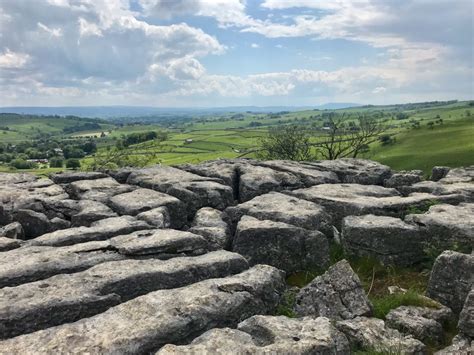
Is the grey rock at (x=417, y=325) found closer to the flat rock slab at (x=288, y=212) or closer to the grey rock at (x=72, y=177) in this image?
the flat rock slab at (x=288, y=212)

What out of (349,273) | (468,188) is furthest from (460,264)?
(468,188)

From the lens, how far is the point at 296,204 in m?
24.2

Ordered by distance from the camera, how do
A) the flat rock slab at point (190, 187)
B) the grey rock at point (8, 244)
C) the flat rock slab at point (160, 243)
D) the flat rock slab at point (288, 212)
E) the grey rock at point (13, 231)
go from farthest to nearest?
the flat rock slab at point (190, 187) → the flat rock slab at point (288, 212) → the grey rock at point (13, 231) → the grey rock at point (8, 244) → the flat rock slab at point (160, 243)

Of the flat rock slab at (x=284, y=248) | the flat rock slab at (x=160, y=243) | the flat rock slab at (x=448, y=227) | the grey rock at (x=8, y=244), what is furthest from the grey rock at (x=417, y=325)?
the grey rock at (x=8, y=244)

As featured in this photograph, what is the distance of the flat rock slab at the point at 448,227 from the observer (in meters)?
18.9

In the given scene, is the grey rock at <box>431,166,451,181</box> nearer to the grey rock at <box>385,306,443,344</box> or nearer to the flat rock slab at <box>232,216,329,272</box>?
the flat rock slab at <box>232,216,329,272</box>

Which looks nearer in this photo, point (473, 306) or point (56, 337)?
point (56, 337)

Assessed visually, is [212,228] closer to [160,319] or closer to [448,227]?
[160,319]

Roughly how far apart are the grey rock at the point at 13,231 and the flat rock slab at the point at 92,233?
2647 millimetres

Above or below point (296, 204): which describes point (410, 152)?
below

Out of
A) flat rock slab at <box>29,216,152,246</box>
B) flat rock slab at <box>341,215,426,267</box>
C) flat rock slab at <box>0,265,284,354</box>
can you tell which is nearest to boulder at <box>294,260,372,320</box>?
flat rock slab at <box>0,265,284,354</box>

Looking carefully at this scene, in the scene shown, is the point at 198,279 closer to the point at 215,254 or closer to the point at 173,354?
the point at 215,254

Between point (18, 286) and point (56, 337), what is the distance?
3.65 metres

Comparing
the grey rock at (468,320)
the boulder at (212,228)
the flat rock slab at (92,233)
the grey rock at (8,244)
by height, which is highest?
the flat rock slab at (92,233)
